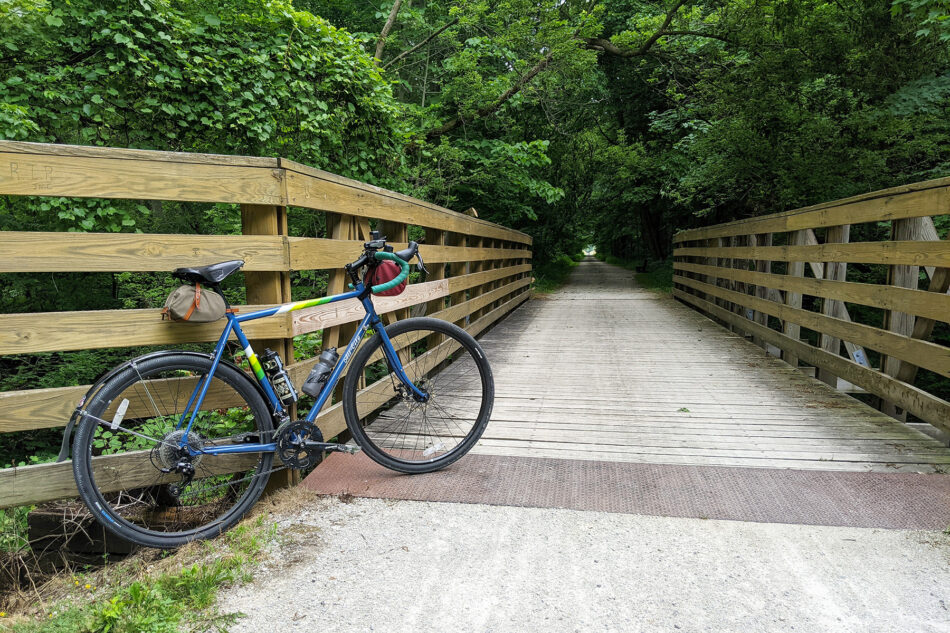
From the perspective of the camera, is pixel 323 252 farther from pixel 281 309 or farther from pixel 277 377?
pixel 277 377

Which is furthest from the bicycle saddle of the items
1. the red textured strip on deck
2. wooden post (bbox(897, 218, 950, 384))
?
wooden post (bbox(897, 218, 950, 384))

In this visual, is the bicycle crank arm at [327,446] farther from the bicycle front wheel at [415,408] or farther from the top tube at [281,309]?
the top tube at [281,309]

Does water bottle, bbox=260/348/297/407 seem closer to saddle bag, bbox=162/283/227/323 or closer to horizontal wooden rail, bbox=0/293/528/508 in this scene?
saddle bag, bbox=162/283/227/323

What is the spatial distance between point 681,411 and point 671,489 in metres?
1.46

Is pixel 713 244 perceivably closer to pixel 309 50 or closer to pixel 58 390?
pixel 309 50

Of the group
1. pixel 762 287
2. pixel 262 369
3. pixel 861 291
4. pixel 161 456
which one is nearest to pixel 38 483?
pixel 161 456

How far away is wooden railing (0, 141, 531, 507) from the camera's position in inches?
86.5

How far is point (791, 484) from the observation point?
2.82 m

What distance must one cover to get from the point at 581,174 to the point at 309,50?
1421 cm

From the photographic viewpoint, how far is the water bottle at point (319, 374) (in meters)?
2.65

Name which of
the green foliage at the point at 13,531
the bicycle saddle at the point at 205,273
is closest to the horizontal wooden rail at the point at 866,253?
the bicycle saddle at the point at 205,273

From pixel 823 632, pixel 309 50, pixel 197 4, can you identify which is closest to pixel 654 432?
pixel 823 632

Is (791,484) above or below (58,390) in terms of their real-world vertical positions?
below

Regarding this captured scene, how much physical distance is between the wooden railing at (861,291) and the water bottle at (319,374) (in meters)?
3.19
